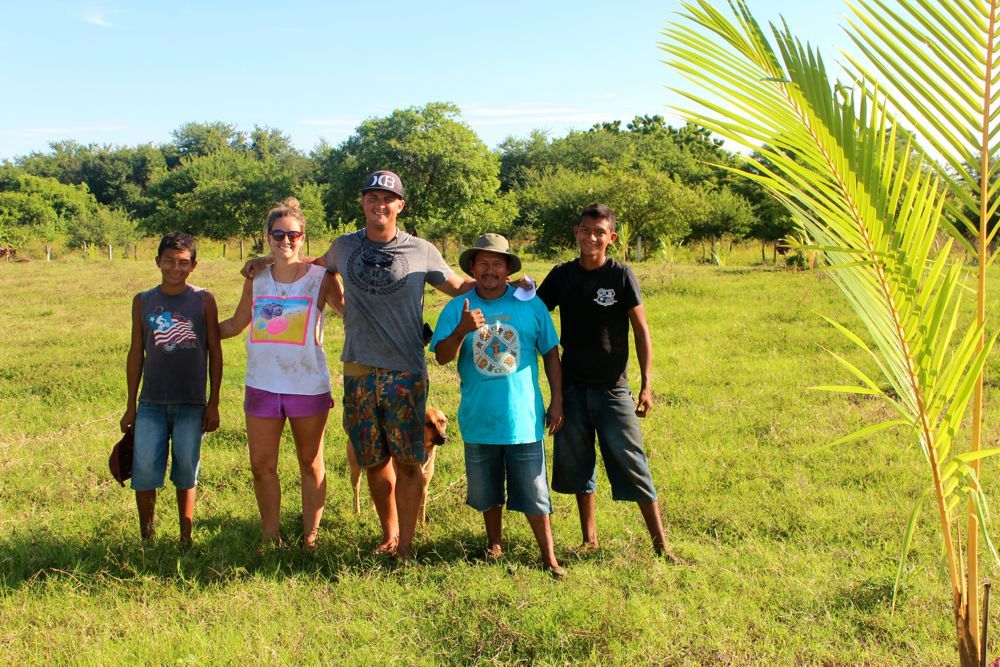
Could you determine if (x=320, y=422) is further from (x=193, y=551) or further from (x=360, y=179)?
(x=360, y=179)

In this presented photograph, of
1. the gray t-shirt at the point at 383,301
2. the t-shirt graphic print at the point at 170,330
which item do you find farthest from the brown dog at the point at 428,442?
the t-shirt graphic print at the point at 170,330

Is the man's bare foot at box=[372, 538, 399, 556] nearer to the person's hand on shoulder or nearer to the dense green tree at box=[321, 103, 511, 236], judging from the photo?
the person's hand on shoulder

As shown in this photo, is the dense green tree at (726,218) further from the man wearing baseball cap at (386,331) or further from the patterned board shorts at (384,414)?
the patterned board shorts at (384,414)

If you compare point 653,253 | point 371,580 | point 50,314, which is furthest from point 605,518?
point 653,253

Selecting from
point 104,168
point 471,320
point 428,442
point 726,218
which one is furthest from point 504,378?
point 104,168

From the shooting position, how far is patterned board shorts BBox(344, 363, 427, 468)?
4004mm

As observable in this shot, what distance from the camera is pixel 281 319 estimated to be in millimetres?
4113

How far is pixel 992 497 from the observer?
4680mm

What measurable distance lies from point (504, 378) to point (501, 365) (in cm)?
7

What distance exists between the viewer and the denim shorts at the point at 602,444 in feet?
13.5

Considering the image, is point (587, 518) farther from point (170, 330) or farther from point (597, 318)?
point (170, 330)

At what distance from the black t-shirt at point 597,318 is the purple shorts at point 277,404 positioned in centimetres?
145

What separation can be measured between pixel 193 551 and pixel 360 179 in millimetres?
29683

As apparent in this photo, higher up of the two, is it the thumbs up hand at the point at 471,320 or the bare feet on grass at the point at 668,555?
the thumbs up hand at the point at 471,320
